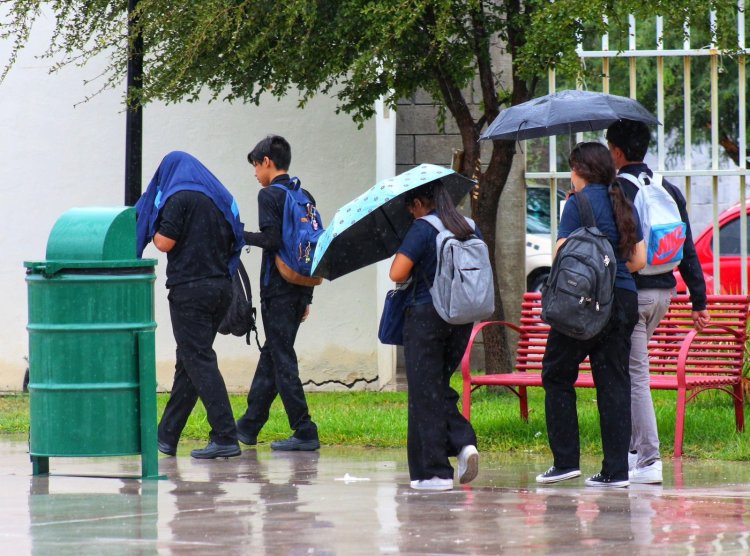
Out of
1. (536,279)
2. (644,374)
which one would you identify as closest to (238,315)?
(644,374)

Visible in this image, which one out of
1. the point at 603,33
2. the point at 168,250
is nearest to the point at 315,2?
the point at 603,33

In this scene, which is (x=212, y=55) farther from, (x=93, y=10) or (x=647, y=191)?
(x=647, y=191)

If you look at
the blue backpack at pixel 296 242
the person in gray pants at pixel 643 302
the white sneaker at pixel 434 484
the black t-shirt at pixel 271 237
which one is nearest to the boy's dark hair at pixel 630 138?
the person in gray pants at pixel 643 302

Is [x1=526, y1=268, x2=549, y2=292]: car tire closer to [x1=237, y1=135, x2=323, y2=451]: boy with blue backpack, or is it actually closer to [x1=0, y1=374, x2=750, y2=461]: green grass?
[x1=0, y1=374, x2=750, y2=461]: green grass

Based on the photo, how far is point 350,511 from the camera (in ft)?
20.6

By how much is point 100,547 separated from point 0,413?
617 centimetres

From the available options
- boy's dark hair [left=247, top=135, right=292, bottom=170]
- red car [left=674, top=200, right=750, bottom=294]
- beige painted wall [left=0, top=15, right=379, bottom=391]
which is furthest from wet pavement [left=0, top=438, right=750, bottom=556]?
red car [left=674, top=200, right=750, bottom=294]

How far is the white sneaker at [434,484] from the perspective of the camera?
704cm

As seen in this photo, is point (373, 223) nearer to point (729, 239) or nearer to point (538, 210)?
point (729, 239)

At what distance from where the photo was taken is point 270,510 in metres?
6.30

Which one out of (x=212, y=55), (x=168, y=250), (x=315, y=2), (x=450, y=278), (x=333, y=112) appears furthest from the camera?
(x=333, y=112)

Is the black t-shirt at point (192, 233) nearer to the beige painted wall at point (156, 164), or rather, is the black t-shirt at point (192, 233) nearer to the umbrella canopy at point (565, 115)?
the umbrella canopy at point (565, 115)

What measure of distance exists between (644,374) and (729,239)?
7.88 meters

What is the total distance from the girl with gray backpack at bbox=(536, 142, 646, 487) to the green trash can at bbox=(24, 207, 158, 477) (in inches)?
82.6
